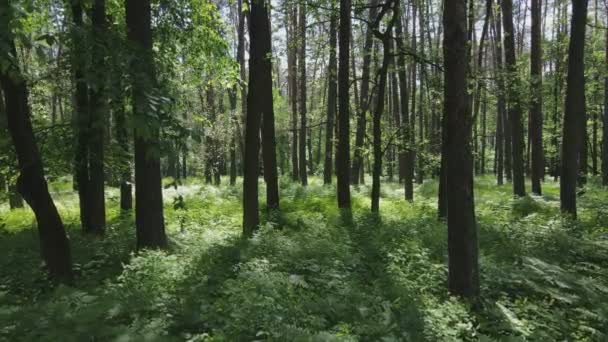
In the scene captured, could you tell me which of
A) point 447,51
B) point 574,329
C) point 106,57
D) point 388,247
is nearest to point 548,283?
point 574,329

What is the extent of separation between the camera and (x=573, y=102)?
1051 cm

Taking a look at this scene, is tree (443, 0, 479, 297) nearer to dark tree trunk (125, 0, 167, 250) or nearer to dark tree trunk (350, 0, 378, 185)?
dark tree trunk (125, 0, 167, 250)

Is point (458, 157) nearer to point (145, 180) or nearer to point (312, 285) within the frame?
point (312, 285)

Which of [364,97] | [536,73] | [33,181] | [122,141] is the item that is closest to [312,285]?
[33,181]

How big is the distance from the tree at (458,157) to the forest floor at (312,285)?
45 centimetres

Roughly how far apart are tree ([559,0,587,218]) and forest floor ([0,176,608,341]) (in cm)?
99

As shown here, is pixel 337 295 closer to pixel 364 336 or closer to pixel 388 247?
pixel 364 336

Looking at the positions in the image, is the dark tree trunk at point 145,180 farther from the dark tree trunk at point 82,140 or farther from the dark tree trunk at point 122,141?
the dark tree trunk at point 82,140

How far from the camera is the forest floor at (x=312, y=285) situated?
4453 millimetres

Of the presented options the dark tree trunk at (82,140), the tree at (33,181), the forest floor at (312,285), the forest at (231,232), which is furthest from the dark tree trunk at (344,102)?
the tree at (33,181)

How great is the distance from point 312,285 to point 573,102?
27.6ft

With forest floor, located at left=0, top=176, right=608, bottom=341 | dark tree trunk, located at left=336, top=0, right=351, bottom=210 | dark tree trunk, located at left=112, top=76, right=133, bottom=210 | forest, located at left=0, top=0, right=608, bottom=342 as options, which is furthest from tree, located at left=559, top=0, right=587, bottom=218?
dark tree trunk, located at left=112, top=76, right=133, bottom=210

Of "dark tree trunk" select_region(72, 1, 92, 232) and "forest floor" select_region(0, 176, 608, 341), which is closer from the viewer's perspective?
"forest floor" select_region(0, 176, 608, 341)

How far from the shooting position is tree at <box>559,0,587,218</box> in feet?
34.2
